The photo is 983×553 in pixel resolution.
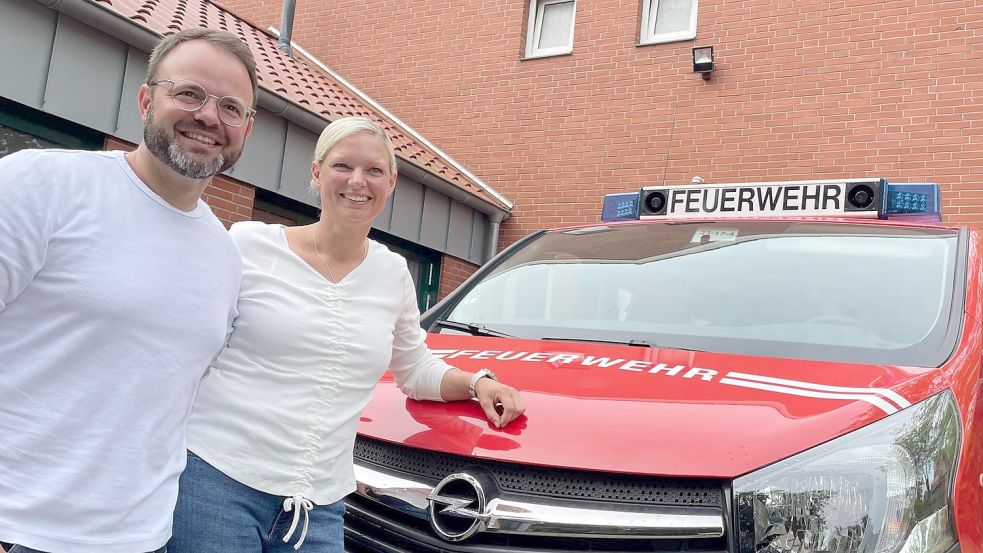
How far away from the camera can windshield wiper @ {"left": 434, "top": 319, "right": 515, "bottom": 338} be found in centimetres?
284

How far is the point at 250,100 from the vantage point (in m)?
1.69

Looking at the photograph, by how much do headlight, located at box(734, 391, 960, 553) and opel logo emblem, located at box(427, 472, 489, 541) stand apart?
54 cm

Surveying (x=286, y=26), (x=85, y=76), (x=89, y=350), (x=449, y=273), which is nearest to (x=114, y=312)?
(x=89, y=350)

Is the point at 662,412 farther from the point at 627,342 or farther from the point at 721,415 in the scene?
the point at 627,342

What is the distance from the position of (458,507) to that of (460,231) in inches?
274

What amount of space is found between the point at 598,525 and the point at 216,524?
790mm

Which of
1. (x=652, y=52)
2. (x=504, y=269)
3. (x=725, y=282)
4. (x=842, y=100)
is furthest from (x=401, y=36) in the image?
(x=725, y=282)

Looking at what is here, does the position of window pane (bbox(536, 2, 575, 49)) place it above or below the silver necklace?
above

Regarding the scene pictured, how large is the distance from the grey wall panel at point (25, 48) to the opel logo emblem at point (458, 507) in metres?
4.27

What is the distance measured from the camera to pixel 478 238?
29.8ft

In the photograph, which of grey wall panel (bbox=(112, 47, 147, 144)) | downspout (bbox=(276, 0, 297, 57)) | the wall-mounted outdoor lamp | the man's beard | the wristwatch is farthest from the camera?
downspout (bbox=(276, 0, 297, 57))

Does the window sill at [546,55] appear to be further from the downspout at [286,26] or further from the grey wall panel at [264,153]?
the grey wall panel at [264,153]

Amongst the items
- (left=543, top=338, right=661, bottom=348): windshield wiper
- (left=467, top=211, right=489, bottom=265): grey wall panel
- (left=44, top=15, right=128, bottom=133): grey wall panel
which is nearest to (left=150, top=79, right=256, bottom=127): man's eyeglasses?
(left=543, top=338, right=661, bottom=348): windshield wiper

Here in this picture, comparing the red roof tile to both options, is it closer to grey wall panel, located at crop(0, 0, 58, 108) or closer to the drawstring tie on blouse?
grey wall panel, located at crop(0, 0, 58, 108)
